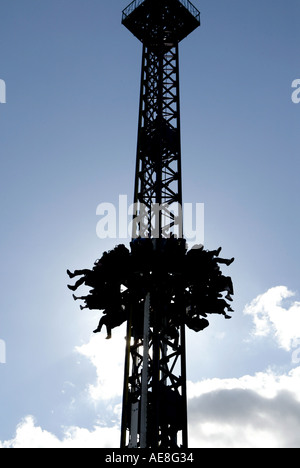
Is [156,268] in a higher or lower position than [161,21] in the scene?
lower

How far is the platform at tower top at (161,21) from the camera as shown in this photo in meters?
20.6

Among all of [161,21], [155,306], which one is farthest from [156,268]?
[161,21]

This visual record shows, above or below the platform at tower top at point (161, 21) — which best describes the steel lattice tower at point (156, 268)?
below

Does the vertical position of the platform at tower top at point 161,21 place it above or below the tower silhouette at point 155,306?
above

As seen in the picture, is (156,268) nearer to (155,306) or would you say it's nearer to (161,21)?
(155,306)

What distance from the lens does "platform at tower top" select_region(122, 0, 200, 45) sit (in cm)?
2062

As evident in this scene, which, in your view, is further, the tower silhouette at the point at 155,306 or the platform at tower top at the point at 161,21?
the platform at tower top at the point at 161,21

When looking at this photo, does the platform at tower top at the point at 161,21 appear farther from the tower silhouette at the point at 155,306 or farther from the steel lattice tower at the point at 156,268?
the tower silhouette at the point at 155,306

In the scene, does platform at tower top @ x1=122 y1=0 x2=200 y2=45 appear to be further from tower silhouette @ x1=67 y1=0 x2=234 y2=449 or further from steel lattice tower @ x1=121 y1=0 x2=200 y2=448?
tower silhouette @ x1=67 y1=0 x2=234 y2=449

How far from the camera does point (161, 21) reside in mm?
20672

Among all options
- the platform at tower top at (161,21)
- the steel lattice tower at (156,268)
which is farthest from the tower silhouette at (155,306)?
the platform at tower top at (161,21)

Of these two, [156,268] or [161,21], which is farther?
[161,21]

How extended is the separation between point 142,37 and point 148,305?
1231cm
